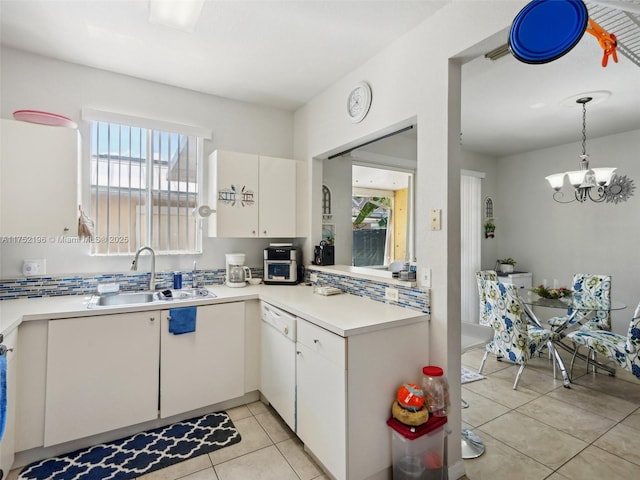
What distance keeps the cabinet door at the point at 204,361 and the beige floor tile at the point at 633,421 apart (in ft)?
9.39

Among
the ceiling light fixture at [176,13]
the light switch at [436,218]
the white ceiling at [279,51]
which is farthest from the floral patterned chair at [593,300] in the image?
the ceiling light fixture at [176,13]

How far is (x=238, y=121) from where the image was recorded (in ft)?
10.6

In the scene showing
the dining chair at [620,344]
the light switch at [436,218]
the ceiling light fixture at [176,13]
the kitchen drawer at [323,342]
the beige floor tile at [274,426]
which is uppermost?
the ceiling light fixture at [176,13]

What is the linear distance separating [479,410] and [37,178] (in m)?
3.57

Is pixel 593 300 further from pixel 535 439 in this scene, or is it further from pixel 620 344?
pixel 535 439

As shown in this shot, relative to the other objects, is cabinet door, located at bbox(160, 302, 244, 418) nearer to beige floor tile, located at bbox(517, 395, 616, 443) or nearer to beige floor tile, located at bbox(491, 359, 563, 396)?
beige floor tile, located at bbox(517, 395, 616, 443)

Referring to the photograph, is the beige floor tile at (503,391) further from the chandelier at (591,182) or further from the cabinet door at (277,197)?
the cabinet door at (277,197)

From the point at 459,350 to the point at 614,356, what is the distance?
1931 mm

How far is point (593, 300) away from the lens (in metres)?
3.51

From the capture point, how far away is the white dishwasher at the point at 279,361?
6.94 ft

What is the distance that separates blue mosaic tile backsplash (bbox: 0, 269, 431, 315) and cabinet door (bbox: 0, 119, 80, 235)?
1.55 feet

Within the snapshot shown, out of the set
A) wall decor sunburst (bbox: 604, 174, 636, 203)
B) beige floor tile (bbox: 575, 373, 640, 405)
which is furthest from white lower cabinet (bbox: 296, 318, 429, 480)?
wall decor sunburst (bbox: 604, 174, 636, 203)

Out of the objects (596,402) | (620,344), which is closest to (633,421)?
(596,402)

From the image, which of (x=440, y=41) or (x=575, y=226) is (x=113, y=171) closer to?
(x=440, y=41)
